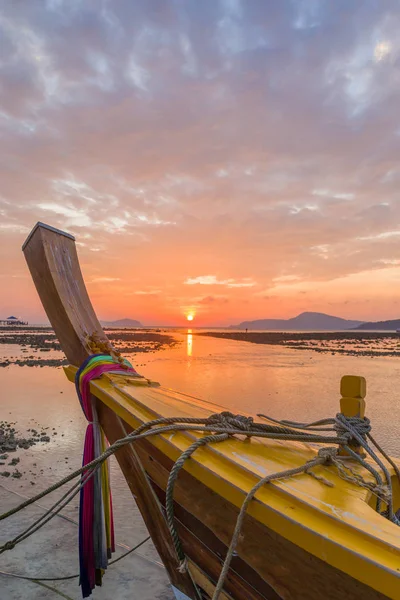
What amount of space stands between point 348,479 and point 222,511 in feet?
2.59

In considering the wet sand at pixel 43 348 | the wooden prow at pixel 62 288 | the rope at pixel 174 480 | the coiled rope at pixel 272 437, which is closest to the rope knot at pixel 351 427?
the coiled rope at pixel 272 437

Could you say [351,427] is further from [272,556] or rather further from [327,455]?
[272,556]

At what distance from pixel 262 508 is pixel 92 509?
2.31 m

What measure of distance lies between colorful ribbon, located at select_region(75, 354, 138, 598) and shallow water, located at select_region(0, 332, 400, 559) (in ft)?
4.39

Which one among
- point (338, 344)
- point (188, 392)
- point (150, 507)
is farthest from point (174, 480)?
point (338, 344)

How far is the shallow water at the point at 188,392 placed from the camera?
21.3ft

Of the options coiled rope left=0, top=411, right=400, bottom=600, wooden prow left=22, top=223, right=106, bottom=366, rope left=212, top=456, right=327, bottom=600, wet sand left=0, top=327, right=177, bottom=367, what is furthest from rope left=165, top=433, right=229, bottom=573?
wet sand left=0, top=327, right=177, bottom=367

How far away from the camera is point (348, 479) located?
234 cm

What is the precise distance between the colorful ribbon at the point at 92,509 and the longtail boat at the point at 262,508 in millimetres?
105

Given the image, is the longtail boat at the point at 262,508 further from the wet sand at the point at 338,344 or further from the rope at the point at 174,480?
the wet sand at the point at 338,344

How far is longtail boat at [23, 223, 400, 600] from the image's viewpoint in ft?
5.49

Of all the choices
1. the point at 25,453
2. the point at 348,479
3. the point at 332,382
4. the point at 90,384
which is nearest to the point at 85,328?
the point at 90,384

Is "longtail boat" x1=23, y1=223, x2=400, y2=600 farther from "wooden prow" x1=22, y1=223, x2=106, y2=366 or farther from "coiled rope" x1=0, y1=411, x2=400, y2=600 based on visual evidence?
"wooden prow" x1=22, y1=223, x2=106, y2=366

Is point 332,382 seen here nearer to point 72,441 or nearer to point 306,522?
point 72,441
